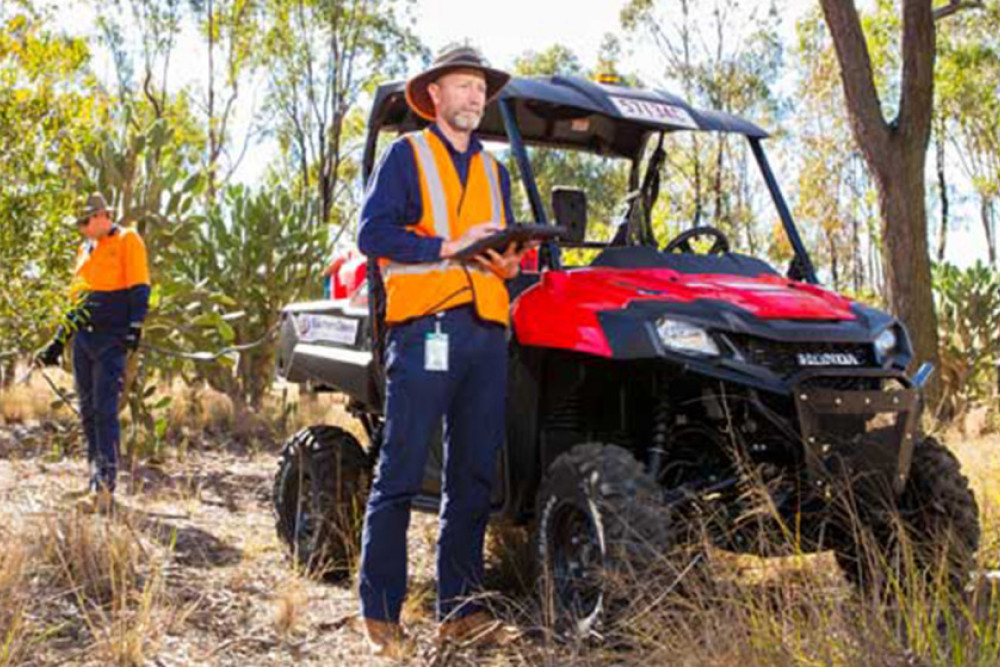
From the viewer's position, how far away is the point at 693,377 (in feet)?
14.9

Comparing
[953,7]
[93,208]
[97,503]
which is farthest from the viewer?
[953,7]

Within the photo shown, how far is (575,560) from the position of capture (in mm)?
4371

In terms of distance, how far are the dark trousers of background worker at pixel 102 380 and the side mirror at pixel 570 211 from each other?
3.69 metres

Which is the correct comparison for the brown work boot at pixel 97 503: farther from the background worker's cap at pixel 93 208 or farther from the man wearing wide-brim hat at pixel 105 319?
the background worker's cap at pixel 93 208

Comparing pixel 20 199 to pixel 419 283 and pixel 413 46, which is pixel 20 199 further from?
pixel 413 46

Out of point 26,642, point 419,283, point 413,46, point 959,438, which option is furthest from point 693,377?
point 413,46

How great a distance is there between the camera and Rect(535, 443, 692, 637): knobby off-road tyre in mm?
4020

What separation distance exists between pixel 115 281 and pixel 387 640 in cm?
406

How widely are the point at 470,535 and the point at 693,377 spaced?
0.94m

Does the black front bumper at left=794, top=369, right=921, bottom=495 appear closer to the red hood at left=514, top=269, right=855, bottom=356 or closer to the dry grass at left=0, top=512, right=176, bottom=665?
the red hood at left=514, top=269, right=855, bottom=356

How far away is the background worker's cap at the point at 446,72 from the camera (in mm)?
4355

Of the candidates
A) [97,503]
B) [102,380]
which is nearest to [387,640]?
[97,503]

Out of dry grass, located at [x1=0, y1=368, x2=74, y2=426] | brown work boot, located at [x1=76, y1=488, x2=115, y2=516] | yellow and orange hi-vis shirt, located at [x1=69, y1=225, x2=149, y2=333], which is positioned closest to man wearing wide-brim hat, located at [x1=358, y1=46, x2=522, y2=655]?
brown work boot, located at [x1=76, y1=488, x2=115, y2=516]

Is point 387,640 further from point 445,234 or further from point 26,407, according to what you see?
point 26,407
